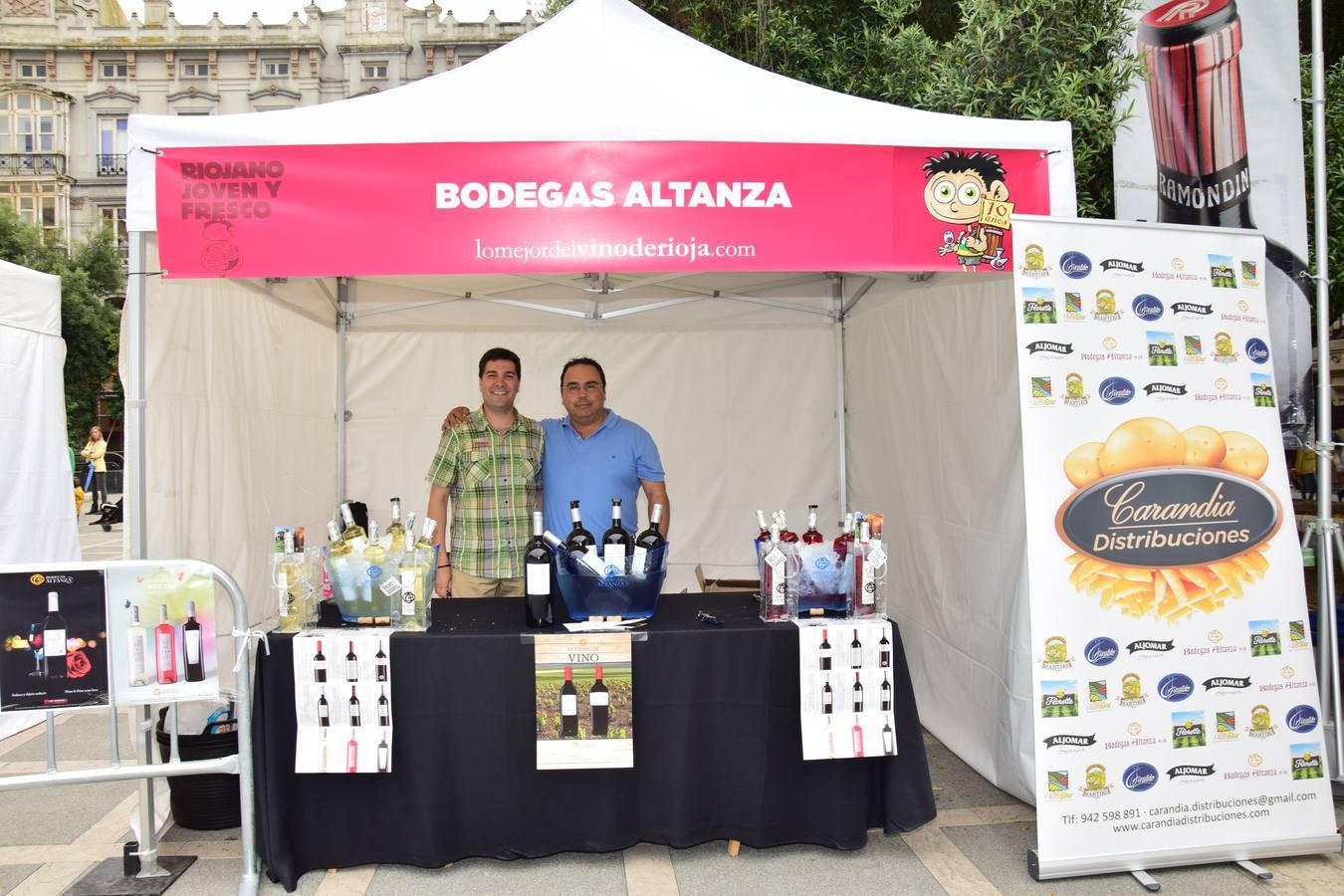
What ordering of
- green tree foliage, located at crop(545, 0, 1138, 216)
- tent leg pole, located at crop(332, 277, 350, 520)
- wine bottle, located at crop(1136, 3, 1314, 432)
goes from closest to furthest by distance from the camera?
wine bottle, located at crop(1136, 3, 1314, 432) < green tree foliage, located at crop(545, 0, 1138, 216) < tent leg pole, located at crop(332, 277, 350, 520)

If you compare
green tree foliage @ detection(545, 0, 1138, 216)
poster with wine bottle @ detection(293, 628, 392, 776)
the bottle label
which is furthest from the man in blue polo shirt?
Result: green tree foliage @ detection(545, 0, 1138, 216)

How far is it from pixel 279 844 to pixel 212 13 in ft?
117

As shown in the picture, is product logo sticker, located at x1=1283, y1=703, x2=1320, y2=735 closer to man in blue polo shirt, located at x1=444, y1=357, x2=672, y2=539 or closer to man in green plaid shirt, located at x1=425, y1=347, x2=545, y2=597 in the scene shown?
man in blue polo shirt, located at x1=444, y1=357, x2=672, y2=539

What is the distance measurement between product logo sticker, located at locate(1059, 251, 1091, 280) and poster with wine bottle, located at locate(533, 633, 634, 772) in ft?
5.41

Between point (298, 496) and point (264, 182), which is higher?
point (264, 182)

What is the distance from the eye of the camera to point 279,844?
2484 mm

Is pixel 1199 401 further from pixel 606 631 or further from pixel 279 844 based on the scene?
pixel 279 844

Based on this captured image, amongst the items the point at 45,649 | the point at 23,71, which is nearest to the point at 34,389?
the point at 45,649

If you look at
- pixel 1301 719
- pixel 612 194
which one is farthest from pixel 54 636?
pixel 1301 719

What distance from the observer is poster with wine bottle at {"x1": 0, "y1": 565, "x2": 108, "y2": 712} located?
2.30 meters

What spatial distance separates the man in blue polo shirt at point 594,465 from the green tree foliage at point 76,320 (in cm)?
1901

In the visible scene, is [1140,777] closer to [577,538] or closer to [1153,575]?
[1153,575]

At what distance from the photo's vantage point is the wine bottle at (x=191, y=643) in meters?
2.37

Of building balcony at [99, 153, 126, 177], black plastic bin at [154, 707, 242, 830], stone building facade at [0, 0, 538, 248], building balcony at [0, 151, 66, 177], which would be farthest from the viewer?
building balcony at [99, 153, 126, 177]
